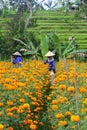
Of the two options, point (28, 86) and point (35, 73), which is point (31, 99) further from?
point (35, 73)

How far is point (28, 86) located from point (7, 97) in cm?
112

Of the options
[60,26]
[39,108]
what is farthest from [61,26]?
[39,108]

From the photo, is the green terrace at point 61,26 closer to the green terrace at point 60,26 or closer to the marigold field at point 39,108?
the green terrace at point 60,26

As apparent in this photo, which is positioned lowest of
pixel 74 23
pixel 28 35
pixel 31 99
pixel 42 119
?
pixel 74 23

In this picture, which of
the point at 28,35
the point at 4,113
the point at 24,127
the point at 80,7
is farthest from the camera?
the point at 28,35

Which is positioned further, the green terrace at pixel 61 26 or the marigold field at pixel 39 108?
the green terrace at pixel 61 26

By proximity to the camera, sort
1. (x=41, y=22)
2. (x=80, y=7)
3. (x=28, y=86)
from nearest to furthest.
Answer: (x=28, y=86) → (x=80, y=7) → (x=41, y=22)

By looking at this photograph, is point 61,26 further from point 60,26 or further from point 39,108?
point 39,108

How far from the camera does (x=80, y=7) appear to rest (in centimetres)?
2150

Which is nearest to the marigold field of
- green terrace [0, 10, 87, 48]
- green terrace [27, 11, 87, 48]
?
green terrace [27, 11, 87, 48]

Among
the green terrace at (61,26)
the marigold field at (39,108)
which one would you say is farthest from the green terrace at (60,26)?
the marigold field at (39,108)

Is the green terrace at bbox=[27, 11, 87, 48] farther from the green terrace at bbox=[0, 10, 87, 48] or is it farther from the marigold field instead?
the marigold field

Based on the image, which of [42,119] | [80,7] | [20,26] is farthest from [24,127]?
[20,26]

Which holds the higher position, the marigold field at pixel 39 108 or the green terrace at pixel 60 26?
the marigold field at pixel 39 108
